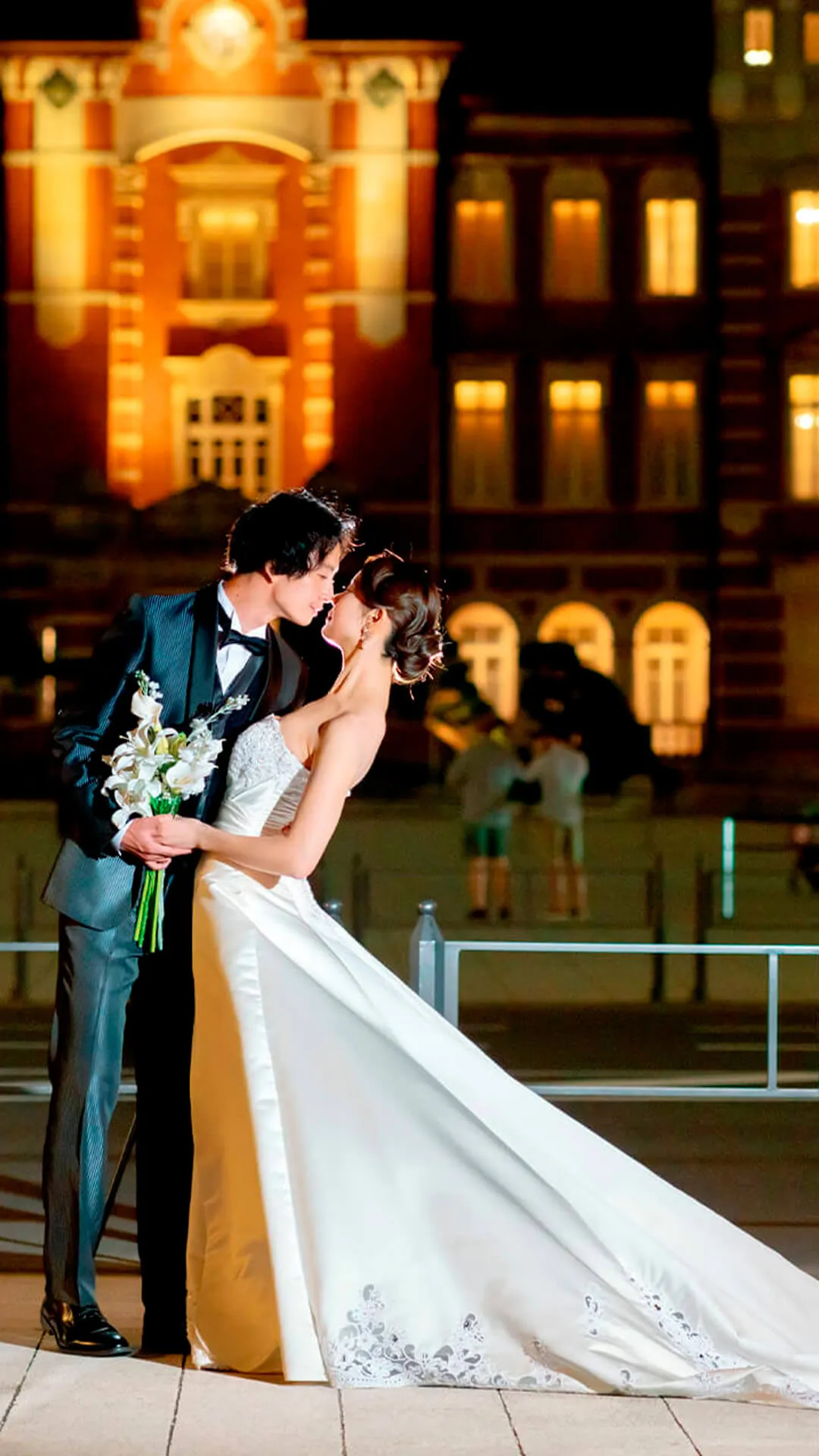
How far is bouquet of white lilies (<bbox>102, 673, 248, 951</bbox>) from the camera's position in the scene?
4.47m

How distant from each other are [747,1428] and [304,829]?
5.10 feet

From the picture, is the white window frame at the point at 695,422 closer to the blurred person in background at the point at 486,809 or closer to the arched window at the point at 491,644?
the arched window at the point at 491,644

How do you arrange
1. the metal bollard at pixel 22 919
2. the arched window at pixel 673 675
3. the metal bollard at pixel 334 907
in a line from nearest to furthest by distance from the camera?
the metal bollard at pixel 334 907 < the metal bollard at pixel 22 919 < the arched window at pixel 673 675

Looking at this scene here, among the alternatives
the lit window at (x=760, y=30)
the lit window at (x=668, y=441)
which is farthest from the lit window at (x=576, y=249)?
the lit window at (x=760, y=30)

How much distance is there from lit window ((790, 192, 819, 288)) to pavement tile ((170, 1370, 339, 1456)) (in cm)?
3464

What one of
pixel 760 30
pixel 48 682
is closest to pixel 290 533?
pixel 48 682

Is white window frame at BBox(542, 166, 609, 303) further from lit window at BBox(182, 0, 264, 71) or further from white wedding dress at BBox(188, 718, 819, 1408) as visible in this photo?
white wedding dress at BBox(188, 718, 819, 1408)

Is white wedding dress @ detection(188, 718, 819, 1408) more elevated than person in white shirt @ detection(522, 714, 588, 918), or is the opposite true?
white wedding dress @ detection(188, 718, 819, 1408)

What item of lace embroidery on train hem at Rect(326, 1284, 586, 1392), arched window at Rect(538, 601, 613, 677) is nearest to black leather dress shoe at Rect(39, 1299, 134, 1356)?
lace embroidery on train hem at Rect(326, 1284, 586, 1392)

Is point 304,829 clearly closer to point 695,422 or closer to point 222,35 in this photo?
point 695,422

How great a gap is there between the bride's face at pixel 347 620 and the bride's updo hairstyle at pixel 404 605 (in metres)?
0.02

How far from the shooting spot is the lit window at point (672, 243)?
37094 millimetres

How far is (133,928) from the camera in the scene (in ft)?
→ 15.4

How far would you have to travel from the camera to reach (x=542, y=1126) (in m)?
4.57
